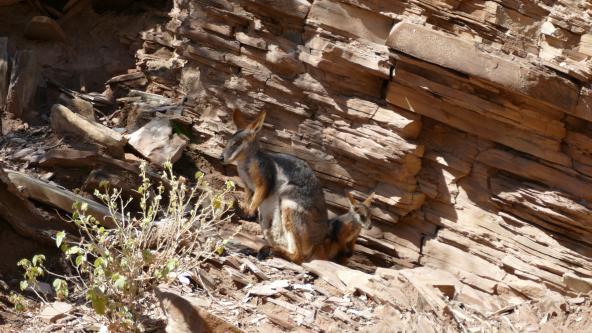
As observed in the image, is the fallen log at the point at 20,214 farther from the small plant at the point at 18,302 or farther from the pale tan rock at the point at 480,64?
the pale tan rock at the point at 480,64

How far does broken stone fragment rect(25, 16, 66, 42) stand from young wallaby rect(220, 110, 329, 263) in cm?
375

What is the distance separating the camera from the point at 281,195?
9.63 m

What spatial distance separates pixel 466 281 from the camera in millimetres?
9453

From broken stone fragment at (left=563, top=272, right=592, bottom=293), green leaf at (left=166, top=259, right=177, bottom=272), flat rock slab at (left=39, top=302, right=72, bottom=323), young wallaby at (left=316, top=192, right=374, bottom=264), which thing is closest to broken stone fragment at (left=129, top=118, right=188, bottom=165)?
young wallaby at (left=316, top=192, right=374, bottom=264)

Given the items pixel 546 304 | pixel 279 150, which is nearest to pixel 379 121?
pixel 279 150

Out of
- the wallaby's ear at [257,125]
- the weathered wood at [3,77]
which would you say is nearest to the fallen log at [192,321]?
the wallaby's ear at [257,125]

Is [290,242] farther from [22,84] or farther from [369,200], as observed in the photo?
[22,84]

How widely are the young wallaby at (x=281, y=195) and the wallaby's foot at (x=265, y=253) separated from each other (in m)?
0.06

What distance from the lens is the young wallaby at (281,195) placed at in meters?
9.42

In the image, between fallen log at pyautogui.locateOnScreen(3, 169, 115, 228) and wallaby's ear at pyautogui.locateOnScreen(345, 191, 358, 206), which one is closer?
fallen log at pyautogui.locateOnScreen(3, 169, 115, 228)

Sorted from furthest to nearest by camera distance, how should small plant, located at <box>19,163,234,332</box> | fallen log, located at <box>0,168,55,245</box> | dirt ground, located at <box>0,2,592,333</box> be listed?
fallen log, located at <box>0,168,55,245</box>, dirt ground, located at <box>0,2,592,333</box>, small plant, located at <box>19,163,234,332</box>

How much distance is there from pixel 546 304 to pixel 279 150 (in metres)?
3.75

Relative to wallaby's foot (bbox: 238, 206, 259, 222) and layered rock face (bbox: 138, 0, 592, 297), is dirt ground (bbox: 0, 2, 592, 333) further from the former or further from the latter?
layered rock face (bbox: 138, 0, 592, 297)

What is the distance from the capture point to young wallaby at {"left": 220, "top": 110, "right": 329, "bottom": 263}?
30.9 ft
